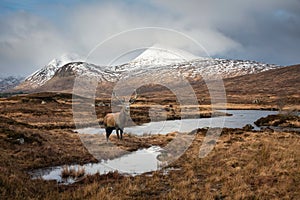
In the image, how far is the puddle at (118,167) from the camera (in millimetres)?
13820

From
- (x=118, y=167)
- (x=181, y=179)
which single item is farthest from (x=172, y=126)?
(x=181, y=179)

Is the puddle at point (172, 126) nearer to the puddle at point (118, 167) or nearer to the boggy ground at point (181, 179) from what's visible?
the puddle at point (118, 167)

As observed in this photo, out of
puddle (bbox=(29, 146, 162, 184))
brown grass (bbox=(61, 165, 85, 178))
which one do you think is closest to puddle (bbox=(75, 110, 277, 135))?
puddle (bbox=(29, 146, 162, 184))

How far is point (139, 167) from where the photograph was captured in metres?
16.3

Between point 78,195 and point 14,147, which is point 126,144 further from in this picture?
point 78,195

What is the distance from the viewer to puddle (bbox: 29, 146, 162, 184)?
45.3 ft

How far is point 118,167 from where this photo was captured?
1617 cm

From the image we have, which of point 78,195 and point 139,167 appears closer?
point 78,195

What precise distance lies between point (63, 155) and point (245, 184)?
10861 millimetres

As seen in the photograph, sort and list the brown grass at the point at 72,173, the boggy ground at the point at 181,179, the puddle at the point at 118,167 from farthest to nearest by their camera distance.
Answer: the puddle at the point at 118,167, the brown grass at the point at 72,173, the boggy ground at the point at 181,179

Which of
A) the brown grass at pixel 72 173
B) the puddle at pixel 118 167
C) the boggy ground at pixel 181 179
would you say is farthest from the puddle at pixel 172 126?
the brown grass at pixel 72 173

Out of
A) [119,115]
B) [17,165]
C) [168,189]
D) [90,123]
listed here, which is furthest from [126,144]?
[90,123]

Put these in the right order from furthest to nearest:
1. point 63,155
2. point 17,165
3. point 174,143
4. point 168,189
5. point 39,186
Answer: point 174,143 → point 63,155 → point 17,165 → point 168,189 → point 39,186

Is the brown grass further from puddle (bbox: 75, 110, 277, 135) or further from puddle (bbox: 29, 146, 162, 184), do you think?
puddle (bbox: 75, 110, 277, 135)
